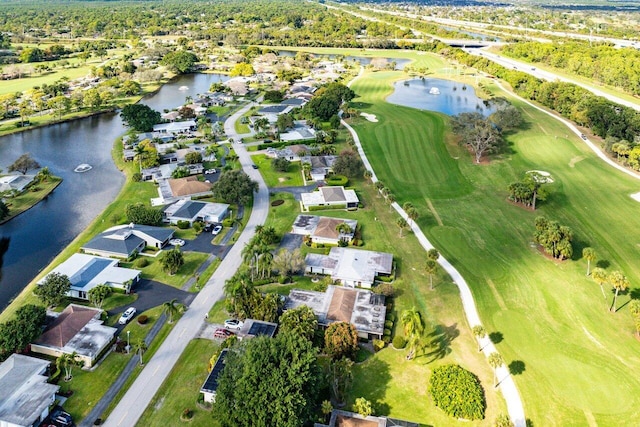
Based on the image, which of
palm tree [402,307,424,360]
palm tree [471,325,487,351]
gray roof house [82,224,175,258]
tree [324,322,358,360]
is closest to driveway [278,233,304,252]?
gray roof house [82,224,175,258]

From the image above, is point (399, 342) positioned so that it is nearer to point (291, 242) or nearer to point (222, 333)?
point (222, 333)

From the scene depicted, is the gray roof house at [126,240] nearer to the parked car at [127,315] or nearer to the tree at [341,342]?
the parked car at [127,315]

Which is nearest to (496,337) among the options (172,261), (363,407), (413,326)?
(413,326)

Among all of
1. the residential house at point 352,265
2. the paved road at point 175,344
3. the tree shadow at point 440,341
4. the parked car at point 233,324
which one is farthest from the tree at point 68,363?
the tree shadow at point 440,341

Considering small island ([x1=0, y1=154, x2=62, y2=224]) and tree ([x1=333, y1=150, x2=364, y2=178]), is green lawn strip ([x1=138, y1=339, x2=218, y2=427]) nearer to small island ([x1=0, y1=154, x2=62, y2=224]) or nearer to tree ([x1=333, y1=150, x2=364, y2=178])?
tree ([x1=333, y1=150, x2=364, y2=178])

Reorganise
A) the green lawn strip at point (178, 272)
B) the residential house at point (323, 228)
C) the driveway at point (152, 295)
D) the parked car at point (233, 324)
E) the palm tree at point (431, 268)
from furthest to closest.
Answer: the residential house at point (323, 228) < the green lawn strip at point (178, 272) < the palm tree at point (431, 268) < the driveway at point (152, 295) < the parked car at point (233, 324)

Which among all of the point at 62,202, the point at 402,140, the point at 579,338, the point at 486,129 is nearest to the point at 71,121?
the point at 62,202
